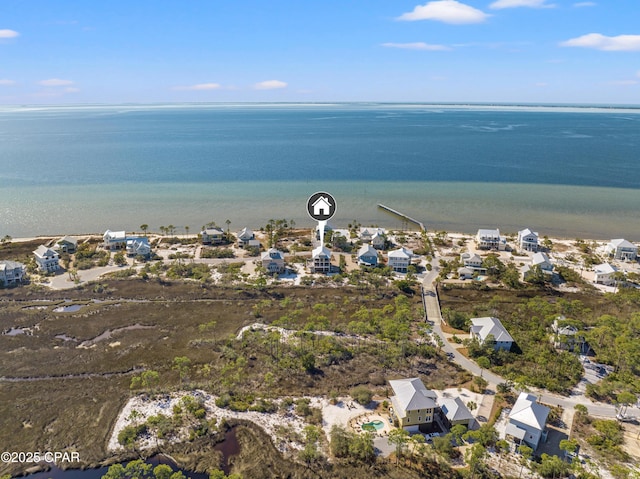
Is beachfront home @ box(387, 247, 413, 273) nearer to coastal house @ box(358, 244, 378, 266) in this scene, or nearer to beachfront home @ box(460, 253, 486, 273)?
coastal house @ box(358, 244, 378, 266)

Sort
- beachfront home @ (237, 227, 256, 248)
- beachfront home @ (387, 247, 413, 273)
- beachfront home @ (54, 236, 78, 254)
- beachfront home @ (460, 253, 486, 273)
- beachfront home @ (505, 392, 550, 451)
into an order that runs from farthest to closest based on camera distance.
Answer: beachfront home @ (237, 227, 256, 248)
beachfront home @ (54, 236, 78, 254)
beachfront home @ (387, 247, 413, 273)
beachfront home @ (460, 253, 486, 273)
beachfront home @ (505, 392, 550, 451)

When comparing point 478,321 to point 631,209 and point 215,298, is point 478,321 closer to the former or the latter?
point 215,298

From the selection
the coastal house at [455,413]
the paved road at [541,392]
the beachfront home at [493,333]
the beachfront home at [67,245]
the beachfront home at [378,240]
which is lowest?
the paved road at [541,392]

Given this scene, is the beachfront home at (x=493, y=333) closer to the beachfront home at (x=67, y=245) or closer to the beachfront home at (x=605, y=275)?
the beachfront home at (x=605, y=275)

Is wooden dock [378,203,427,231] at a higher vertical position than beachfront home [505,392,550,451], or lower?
higher

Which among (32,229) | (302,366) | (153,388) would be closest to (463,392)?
(302,366)

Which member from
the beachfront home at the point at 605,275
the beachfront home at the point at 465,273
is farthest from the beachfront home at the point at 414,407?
the beachfront home at the point at 605,275

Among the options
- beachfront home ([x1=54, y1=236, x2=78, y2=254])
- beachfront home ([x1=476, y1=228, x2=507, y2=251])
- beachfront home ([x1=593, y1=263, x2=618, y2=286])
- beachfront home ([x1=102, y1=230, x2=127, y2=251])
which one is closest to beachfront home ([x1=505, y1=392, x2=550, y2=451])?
beachfront home ([x1=593, y1=263, x2=618, y2=286])
